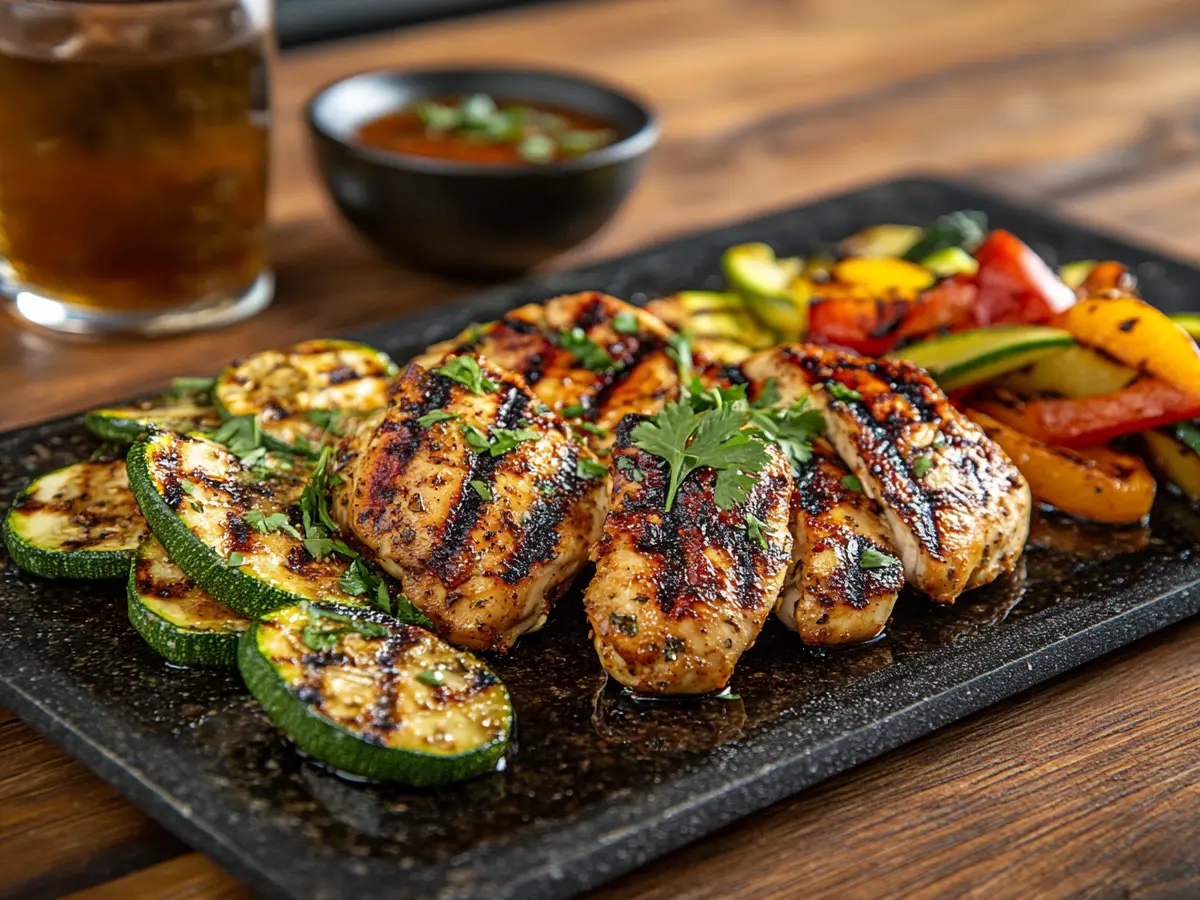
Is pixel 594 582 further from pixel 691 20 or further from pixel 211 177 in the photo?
pixel 691 20

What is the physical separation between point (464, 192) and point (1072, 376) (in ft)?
7.06

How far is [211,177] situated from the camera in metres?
4.85

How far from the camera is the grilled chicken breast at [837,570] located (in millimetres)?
3398

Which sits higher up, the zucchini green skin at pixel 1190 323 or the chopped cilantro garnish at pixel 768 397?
the chopped cilantro garnish at pixel 768 397

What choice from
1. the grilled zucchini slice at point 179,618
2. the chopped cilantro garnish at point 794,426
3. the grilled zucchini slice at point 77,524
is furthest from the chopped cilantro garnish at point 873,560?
the grilled zucchini slice at point 77,524

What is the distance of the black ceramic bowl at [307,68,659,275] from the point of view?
5.11 metres

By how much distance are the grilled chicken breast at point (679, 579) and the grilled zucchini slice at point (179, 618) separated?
2.62 ft

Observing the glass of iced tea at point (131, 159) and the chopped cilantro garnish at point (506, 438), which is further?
the glass of iced tea at point (131, 159)

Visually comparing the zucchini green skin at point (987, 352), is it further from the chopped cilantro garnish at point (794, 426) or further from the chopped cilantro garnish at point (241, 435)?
the chopped cilantro garnish at point (241, 435)

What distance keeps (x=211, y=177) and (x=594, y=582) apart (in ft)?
7.78

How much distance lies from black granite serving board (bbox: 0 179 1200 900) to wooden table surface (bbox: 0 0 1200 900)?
0.12 metres

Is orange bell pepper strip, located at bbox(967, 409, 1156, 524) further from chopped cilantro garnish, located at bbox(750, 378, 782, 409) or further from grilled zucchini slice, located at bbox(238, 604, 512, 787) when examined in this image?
grilled zucchini slice, located at bbox(238, 604, 512, 787)

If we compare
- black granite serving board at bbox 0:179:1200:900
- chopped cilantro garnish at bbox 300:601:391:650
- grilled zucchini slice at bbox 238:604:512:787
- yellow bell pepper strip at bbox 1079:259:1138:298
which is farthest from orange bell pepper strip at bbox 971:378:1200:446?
chopped cilantro garnish at bbox 300:601:391:650

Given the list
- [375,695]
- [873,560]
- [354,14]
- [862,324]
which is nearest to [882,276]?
[862,324]
